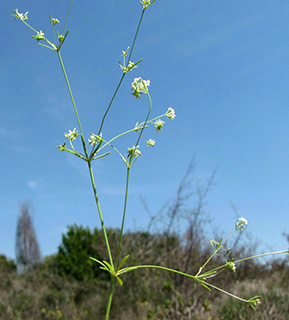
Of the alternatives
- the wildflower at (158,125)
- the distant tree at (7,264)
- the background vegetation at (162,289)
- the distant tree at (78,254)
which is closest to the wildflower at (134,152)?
the wildflower at (158,125)

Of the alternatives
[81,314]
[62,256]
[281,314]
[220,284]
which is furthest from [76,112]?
[62,256]

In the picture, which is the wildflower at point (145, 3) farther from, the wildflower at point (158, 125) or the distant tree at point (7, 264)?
the distant tree at point (7, 264)

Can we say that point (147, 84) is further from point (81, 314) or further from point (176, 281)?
point (81, 314)

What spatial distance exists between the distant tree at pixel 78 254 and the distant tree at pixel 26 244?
22.1 feet

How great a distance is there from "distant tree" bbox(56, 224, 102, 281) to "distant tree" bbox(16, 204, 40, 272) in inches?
265

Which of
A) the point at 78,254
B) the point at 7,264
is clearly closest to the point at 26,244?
the point at 7,264

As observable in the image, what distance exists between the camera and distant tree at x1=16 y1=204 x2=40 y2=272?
21.5 metres

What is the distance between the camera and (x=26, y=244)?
21.9m

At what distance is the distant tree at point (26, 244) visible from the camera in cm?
2153

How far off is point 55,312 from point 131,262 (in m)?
2.48

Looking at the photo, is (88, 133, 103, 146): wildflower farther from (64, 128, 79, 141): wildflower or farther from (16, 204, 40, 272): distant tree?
(16, 204, 40, 272): distant tree

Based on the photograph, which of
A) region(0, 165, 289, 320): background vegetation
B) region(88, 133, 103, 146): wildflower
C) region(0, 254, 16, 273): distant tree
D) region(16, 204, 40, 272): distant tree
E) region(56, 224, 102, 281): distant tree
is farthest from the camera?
region(16, 204, 40, 272): distant tree

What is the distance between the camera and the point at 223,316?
5.55 metres

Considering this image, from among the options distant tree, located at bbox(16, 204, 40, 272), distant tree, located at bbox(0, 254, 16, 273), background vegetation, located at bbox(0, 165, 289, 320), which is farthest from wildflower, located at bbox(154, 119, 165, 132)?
distant tree, located at bbox(16, 204, 40, 272)
